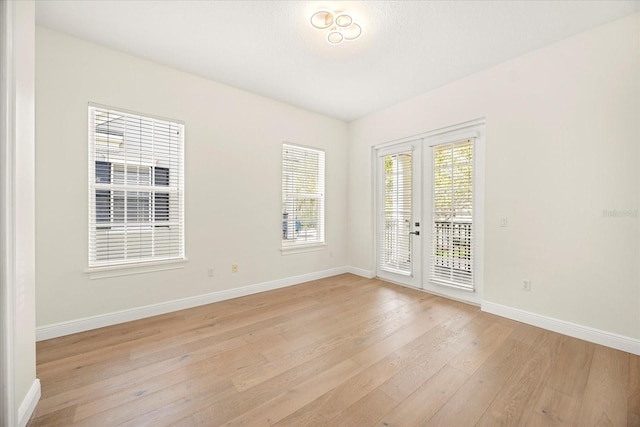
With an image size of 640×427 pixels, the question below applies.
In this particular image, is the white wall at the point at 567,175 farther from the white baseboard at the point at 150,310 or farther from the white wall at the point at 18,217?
the white wall at the point at 18,217

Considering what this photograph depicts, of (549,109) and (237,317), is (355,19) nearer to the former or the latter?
(549,109)

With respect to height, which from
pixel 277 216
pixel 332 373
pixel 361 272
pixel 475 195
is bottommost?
pixel 332 373

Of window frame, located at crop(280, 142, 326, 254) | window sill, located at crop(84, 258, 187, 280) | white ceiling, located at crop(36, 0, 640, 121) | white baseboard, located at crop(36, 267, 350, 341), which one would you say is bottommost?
white baseboard, located at crop(36, 267, 350, 341)

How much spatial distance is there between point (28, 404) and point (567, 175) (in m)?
4.51

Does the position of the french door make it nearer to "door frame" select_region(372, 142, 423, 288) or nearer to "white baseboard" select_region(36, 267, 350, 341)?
"door frame" select_region(372, 142, 423, 288)

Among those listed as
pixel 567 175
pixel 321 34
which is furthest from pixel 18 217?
pixel 567 175

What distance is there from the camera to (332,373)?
6.51ft

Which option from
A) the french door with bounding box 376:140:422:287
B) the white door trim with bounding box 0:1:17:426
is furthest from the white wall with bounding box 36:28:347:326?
the white door trim with bounding box 0:1:17:426

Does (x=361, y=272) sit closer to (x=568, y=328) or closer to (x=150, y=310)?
(x=568, y=328)

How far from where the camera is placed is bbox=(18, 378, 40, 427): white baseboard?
1450 millimetres

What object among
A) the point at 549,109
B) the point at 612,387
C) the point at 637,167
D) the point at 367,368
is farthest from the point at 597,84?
the point at 367,368

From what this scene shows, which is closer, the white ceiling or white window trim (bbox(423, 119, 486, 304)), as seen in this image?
A: the white ceiling

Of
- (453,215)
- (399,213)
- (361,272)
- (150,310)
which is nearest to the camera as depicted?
(150,310)

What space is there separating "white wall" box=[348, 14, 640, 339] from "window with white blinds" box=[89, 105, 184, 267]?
12.1 feet
